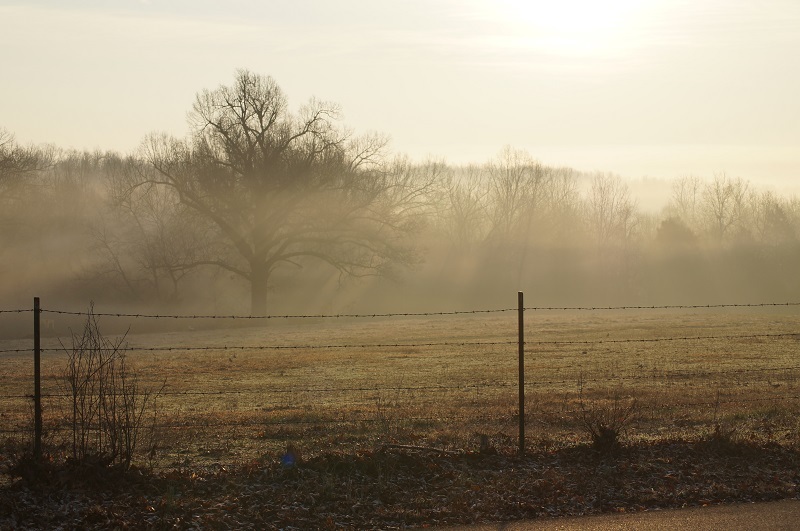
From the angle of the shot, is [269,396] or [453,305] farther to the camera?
[453,305]

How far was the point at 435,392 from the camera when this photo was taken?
16844 mm

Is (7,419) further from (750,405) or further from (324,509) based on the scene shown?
(750,405)

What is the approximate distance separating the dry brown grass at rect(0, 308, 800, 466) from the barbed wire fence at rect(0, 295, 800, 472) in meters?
0.04

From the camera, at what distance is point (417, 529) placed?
768 centimetres

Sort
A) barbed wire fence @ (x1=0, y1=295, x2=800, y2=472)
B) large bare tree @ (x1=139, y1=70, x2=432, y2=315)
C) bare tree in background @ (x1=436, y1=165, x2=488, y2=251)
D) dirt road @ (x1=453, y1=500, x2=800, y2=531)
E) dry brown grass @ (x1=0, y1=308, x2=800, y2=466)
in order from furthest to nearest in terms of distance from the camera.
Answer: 1. bare tree in background @ (x1=436, y1=165, x2=488, y2=251)
2. large bare tree @ (x1=139, y1=70, x2=432, y2=315)
3. barbed wire fence @ (x1=0, y1=295, x2=800, y2=472)
4. dry brown grass @ (x1=0, y1=308, x2=800, y2=466)
5. dirt road @ (x1=453, y1=500, x2=800, y2=531)

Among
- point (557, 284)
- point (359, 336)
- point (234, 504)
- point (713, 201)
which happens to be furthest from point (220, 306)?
point (713, 201)

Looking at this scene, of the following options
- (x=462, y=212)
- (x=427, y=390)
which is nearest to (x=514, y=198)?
(x=462, y=212)

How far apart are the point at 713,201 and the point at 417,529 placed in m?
99.4

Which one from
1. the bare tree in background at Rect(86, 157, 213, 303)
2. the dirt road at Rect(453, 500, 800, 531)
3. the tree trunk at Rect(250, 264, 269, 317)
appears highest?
the bare tree in background at Rect(86, 157, 213, 303)

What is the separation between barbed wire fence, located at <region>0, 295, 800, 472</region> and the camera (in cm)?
1124

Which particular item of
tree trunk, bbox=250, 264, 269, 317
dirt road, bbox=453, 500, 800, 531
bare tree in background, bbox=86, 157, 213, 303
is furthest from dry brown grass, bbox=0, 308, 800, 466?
bare tree in background, bbox=86, 157, 213, 303

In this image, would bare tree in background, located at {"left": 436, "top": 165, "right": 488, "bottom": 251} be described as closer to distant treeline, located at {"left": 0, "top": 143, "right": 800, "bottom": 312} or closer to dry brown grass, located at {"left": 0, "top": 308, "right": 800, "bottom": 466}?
distant treeline, located at {"left": 0, "top": 143, "right": 800, "bottom": 312}

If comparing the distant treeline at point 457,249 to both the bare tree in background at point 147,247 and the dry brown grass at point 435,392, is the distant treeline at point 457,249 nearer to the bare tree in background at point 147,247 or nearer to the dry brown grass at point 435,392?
the bare tree in background at point 147,247

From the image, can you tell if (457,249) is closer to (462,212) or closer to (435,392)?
→ (462,212)
